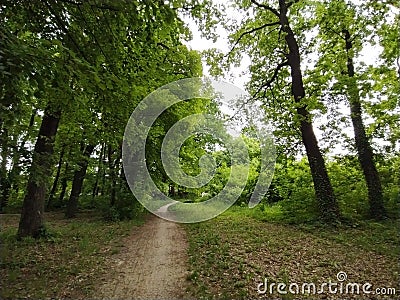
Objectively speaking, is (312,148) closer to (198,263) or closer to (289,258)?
(289,258)

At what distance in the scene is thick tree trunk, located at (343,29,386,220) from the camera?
10.3 meters

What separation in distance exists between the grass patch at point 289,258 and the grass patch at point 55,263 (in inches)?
86.5

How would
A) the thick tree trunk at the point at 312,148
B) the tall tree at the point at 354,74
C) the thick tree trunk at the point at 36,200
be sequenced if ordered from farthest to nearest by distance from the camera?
the thick tree trunk at the point at 312,148 < the tall tree at the point at 354,74 < the thick tree trunk at the point at 36,200

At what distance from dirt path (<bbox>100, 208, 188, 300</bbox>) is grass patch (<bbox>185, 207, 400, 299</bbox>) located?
326 millimetres

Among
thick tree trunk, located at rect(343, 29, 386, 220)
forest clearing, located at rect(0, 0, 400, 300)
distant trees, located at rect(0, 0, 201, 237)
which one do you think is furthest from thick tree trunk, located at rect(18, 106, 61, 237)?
thick tree trunk, located at rect(343, 29, 386, 220)

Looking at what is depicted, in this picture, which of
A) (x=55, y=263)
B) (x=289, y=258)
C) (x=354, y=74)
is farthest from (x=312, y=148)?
(x=55, y=263)

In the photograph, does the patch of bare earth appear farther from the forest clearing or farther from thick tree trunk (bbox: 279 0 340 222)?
thick tree trunk (bbox: 279 0 340 222)

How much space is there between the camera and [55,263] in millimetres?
6594

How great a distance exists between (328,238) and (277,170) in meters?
6.53

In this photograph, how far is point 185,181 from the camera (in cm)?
2061

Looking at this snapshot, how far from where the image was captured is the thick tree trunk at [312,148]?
10219 millimetres

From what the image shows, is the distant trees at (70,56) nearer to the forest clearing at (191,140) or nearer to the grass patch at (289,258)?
the forest clearing at (191,140)

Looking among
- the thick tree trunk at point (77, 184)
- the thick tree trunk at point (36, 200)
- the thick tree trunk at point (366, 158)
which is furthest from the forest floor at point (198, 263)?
the thick tree trunk at point (77, 184)

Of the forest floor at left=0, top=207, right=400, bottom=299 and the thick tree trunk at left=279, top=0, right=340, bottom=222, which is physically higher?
the thick tree trunk at left=279, top=0, right=340, bottom=222
